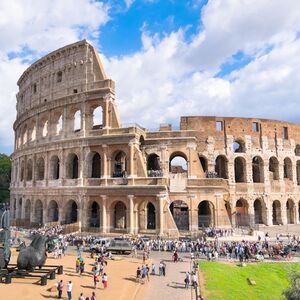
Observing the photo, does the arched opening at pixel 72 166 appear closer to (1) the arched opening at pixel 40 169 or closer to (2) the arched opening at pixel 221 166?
(1) the arched opening at pixel 40 169

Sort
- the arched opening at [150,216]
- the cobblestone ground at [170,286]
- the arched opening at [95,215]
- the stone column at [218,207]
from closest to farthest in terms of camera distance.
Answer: the cobblestone ground at [170,286], the stone column at [218,207], the arched opening at [95,215], the arched opening at [150,216]

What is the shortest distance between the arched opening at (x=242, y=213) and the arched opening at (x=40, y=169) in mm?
22365


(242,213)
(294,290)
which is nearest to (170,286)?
(294,290)

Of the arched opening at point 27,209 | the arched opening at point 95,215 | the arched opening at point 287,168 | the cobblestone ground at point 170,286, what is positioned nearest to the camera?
the cobblestone ground at point 170,286

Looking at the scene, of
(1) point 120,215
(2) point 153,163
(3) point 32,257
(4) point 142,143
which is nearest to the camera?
(3) point 32,257

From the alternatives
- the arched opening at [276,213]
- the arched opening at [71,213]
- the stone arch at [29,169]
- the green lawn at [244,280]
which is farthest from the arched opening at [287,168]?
the stone arch at [29,169]

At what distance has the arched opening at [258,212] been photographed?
38.1m

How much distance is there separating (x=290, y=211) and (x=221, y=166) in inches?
406

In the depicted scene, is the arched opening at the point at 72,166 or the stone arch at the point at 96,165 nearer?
the arched opening at the point at 72,166

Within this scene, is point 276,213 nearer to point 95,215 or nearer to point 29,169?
point 95,215

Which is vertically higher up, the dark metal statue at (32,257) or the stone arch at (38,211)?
the stone arch at (38,211)

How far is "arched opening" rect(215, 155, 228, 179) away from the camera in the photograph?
121ft

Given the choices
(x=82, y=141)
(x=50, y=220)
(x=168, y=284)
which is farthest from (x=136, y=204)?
(x=168, y=284)

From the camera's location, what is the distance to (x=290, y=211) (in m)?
→ 39.9
